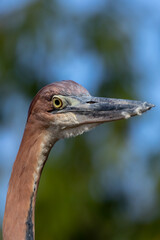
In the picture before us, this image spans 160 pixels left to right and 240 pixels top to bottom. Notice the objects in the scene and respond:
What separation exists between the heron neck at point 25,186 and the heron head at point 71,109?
0.37 ft

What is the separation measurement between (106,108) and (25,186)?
0.78 metres

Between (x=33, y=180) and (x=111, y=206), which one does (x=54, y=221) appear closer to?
(x=111, y=206)

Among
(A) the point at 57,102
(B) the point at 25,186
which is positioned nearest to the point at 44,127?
(A) the point at 57,102

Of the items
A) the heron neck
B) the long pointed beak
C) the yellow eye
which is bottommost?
the heron neck

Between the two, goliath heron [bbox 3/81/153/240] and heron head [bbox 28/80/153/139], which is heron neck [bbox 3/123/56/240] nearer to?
goliath heron [bbox 3/81/153/240]

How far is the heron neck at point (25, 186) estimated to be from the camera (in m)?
2.92

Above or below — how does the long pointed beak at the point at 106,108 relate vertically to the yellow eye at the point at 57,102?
below

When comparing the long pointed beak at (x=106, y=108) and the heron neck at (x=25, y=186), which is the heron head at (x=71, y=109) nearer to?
the long pointed beak at (x=106, y=108)

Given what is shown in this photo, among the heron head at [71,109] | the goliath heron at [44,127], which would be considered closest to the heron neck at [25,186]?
the goliath heron at [44,127]

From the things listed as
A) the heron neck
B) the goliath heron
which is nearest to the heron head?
the goliath heron

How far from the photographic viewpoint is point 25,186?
9.75 ft

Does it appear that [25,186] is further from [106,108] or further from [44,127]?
[106,108]

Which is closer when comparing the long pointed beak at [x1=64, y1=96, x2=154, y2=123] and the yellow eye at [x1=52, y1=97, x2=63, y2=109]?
the long pointed beak at [x1=64, y1=96, x2=154, y2=123]

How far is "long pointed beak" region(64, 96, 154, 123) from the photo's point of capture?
2.99 meters
